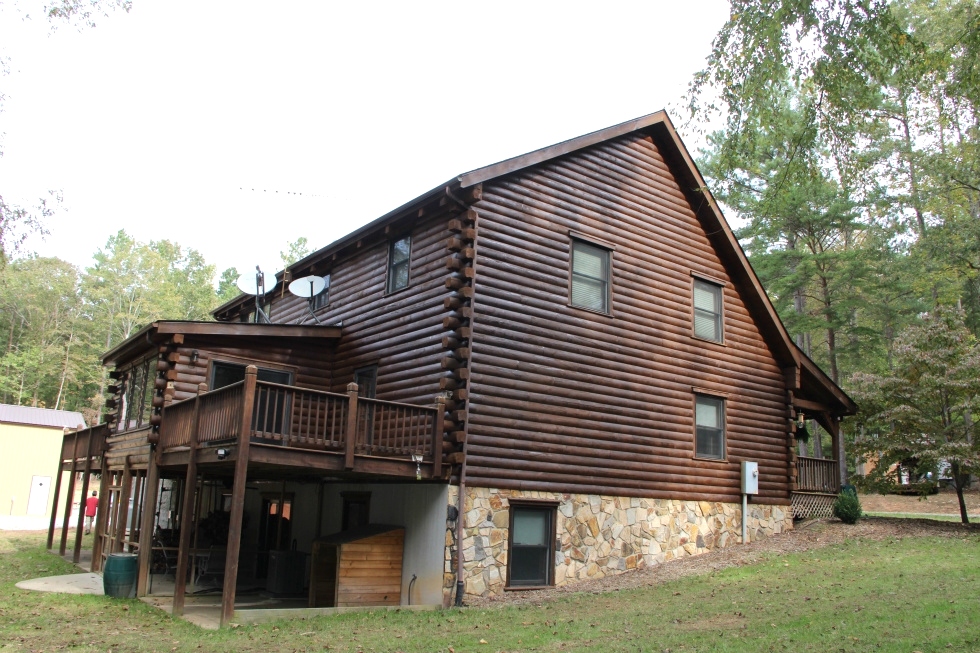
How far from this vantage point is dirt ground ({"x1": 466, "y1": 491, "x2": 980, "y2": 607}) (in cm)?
1359

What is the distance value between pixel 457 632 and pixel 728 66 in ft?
29.3

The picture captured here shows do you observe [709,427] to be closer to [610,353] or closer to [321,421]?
[610,353]

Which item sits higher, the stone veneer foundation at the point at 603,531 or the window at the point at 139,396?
the window at the point at 139,396

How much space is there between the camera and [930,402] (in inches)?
764

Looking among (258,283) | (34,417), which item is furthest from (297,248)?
(258,283)

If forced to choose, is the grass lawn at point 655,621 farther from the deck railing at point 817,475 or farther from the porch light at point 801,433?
the porch light at point 801,433

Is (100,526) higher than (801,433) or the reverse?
the reverse

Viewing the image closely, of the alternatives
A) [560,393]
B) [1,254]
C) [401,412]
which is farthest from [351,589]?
[1,254]

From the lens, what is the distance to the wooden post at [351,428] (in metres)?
11.6

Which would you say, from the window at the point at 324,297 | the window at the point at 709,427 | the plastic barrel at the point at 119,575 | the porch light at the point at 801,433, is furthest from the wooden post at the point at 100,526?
the porch light at the point at 801,433

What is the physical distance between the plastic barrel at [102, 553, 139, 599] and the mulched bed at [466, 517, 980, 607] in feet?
20.6

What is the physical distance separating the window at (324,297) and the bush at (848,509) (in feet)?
42.6

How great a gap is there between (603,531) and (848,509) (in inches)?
295

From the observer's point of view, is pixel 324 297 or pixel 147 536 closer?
pixel 147 536
